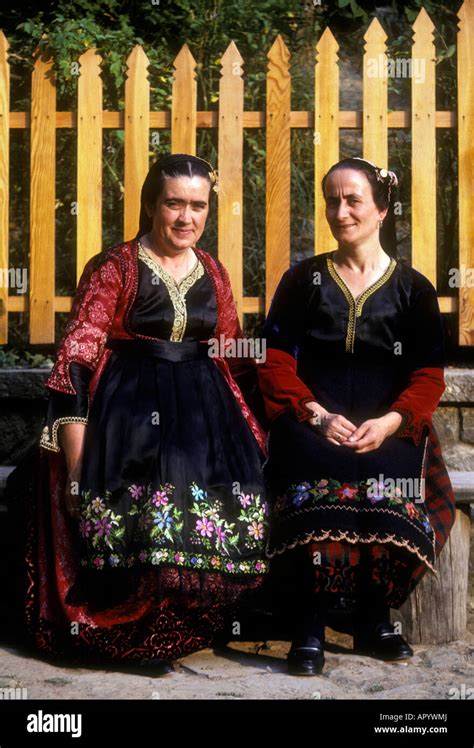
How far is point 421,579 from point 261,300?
6.56 ft

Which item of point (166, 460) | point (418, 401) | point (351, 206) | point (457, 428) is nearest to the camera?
point (166, 460)

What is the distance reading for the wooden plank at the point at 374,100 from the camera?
18.5 feet

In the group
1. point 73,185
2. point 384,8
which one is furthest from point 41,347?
point 384,8

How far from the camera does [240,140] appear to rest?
571 cm

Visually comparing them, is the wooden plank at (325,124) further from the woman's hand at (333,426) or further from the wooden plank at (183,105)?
the woman's hand at (333,426)

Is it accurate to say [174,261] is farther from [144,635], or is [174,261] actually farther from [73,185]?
[73,185]

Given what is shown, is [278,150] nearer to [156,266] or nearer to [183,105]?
[183,105]

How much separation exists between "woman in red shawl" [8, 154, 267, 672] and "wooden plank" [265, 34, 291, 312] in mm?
1406

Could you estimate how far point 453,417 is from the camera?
5352 mm

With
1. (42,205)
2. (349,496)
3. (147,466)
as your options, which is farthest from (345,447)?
(42,205)

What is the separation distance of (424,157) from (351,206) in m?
1.58

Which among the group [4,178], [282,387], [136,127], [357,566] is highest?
[136,127]

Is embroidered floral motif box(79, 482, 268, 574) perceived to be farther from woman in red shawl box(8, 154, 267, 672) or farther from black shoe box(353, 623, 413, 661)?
black shoe box(353, 623, 413, 661)

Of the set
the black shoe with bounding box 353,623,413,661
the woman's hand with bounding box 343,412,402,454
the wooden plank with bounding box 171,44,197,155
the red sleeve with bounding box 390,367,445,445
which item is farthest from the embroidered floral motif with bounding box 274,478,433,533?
the wooden plank with bounding box 171,44,197,155
